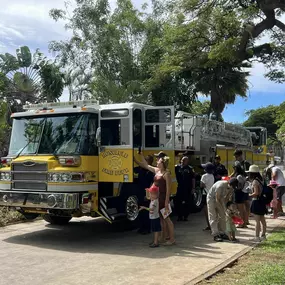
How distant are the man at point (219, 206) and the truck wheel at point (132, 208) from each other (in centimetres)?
168

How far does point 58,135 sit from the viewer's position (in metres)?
8.76

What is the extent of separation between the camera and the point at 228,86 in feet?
67.4

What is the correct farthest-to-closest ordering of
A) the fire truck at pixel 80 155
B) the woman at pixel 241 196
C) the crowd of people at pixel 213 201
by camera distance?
the woman at pixel 241 196 < the fire truck at pixel 80 155 < the crowd of people at pixel 213 201

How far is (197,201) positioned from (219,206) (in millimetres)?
4542

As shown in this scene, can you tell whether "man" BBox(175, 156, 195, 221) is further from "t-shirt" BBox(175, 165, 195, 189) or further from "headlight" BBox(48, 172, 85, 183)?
"headlight" BBox(48, 172, 85, 183)

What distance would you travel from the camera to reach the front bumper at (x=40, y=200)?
7.99m

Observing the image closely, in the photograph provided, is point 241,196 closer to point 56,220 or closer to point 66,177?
point 66,177

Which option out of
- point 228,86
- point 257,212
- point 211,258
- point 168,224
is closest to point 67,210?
point 168,224

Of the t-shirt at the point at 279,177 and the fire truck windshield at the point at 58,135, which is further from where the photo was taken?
the t-shirt at the point at 279,177

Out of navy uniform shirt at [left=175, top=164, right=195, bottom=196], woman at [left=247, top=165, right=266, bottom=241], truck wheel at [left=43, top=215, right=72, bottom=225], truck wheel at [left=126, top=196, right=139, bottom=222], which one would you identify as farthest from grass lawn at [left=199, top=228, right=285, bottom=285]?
truck wheel at [left=43, top=215, right=72, bottom=225]

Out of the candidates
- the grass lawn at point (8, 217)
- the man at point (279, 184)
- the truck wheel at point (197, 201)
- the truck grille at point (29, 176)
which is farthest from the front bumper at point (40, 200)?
the man at point (279, 184)

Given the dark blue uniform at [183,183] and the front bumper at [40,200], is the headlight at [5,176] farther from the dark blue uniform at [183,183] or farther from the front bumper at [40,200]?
the dark blue uniform at [183,183]

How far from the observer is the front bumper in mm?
7992

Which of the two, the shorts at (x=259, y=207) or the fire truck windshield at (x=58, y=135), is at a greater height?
the fire truck windshield at (x=58, y=135)
